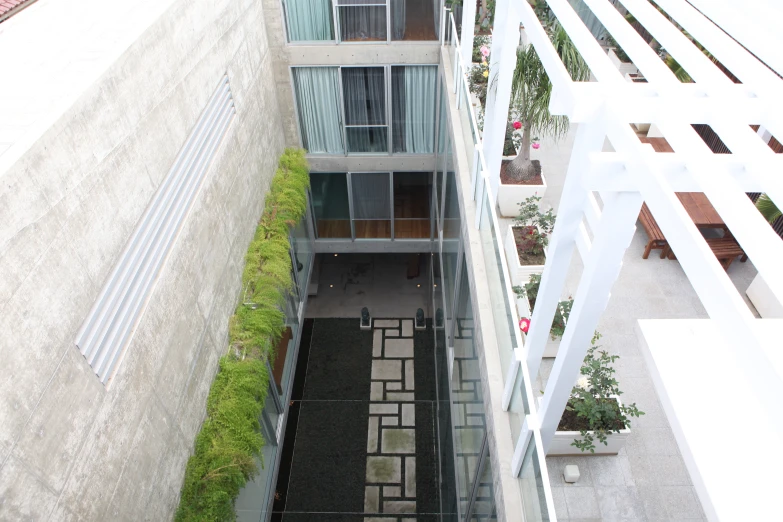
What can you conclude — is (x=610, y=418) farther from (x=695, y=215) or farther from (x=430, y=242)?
(x=430, y=242)

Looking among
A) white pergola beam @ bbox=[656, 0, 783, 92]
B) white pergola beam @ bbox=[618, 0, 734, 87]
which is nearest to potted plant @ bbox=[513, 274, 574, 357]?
white pergola beam @ bbox=[618, 0, 734, 87]

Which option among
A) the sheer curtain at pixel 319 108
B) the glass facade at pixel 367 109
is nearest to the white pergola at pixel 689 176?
the glass facade at pixel 367 109

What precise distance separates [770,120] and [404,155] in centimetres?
930

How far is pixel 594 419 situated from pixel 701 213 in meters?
3.23

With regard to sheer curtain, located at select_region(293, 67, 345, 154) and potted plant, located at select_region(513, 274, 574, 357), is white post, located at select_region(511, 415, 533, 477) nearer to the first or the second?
potted plant, located at select_region(513, 274, 574, 357)

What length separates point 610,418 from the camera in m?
3.90

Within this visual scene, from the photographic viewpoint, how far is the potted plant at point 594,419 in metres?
3.88

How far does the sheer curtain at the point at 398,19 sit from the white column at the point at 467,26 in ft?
8.93

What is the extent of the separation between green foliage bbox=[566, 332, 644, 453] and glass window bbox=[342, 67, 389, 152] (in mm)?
7358

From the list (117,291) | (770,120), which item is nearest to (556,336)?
(770,120)

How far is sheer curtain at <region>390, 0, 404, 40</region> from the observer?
912 centimetres

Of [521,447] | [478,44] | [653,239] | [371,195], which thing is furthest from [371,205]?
[521,447]

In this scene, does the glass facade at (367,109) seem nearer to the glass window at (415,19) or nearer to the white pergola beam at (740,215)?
the glass window at (415,19)

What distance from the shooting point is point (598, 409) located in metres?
3.90
